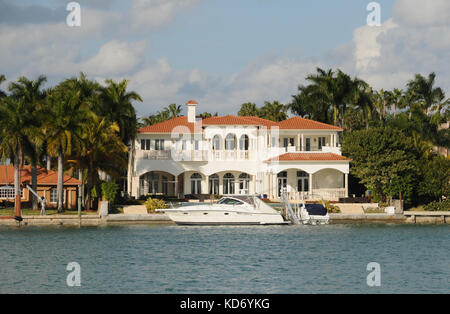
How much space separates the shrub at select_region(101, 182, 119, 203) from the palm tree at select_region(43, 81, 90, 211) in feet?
11.4

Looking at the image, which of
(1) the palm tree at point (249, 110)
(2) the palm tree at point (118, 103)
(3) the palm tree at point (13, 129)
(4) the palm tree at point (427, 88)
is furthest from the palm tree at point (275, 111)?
(3) the palm tree at point (13, 129)

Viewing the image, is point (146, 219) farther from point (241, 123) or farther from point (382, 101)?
point (382, 101)

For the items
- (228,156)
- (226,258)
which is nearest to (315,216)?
(226,258)

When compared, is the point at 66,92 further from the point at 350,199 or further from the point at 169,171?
the point at 350,199

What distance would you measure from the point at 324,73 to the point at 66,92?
29946 mm

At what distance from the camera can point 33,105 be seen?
57.2 m

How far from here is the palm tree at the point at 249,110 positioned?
103500 millimetres

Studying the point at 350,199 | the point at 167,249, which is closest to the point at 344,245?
the point at 167,249

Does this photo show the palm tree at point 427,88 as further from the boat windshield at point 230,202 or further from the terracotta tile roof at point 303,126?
the boat windshield at point 230,202

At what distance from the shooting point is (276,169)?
6906cm

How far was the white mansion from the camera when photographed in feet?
233

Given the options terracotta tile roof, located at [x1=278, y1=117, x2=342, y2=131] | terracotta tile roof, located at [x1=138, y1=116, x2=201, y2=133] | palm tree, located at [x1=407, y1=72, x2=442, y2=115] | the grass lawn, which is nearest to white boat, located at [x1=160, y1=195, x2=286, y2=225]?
the grass lawn

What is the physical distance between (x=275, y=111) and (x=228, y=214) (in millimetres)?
43194
